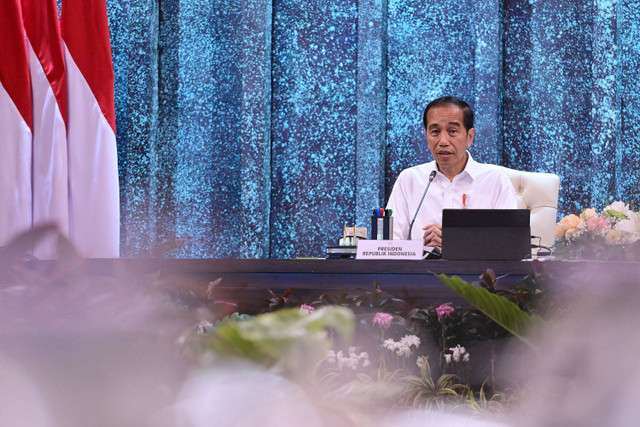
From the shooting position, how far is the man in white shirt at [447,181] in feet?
10.9

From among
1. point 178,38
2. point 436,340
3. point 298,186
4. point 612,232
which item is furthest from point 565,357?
point 178,38

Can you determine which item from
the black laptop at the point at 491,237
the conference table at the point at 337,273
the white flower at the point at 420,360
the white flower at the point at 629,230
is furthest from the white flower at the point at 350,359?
the white flower at the point at 629,230

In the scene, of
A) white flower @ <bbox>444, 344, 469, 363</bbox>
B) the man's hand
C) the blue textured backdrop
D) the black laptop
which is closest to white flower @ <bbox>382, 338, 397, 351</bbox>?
white flower @ <bbox>444, 344, 469, 363</bbox>

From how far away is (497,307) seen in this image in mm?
314

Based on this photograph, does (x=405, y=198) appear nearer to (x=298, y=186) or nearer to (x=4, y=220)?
(x=298, y=186)

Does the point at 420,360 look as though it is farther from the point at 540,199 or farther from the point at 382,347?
the point at 540,199

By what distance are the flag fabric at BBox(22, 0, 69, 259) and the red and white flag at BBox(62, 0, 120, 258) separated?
2.0 inches

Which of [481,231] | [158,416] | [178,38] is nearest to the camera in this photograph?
[158,416]

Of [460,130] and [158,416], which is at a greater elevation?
[460,130]

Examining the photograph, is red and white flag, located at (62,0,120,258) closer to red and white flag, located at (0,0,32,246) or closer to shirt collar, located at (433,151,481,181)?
red and white flag, located at (0,0,32,246)

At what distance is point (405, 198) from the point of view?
11.2ft

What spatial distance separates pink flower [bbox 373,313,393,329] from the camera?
541 millimetres

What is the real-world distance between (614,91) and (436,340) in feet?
→ 12.2

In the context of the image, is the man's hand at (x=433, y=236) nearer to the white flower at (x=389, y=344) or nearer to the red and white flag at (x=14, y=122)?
the red and white flag at (x=14, y=122)
